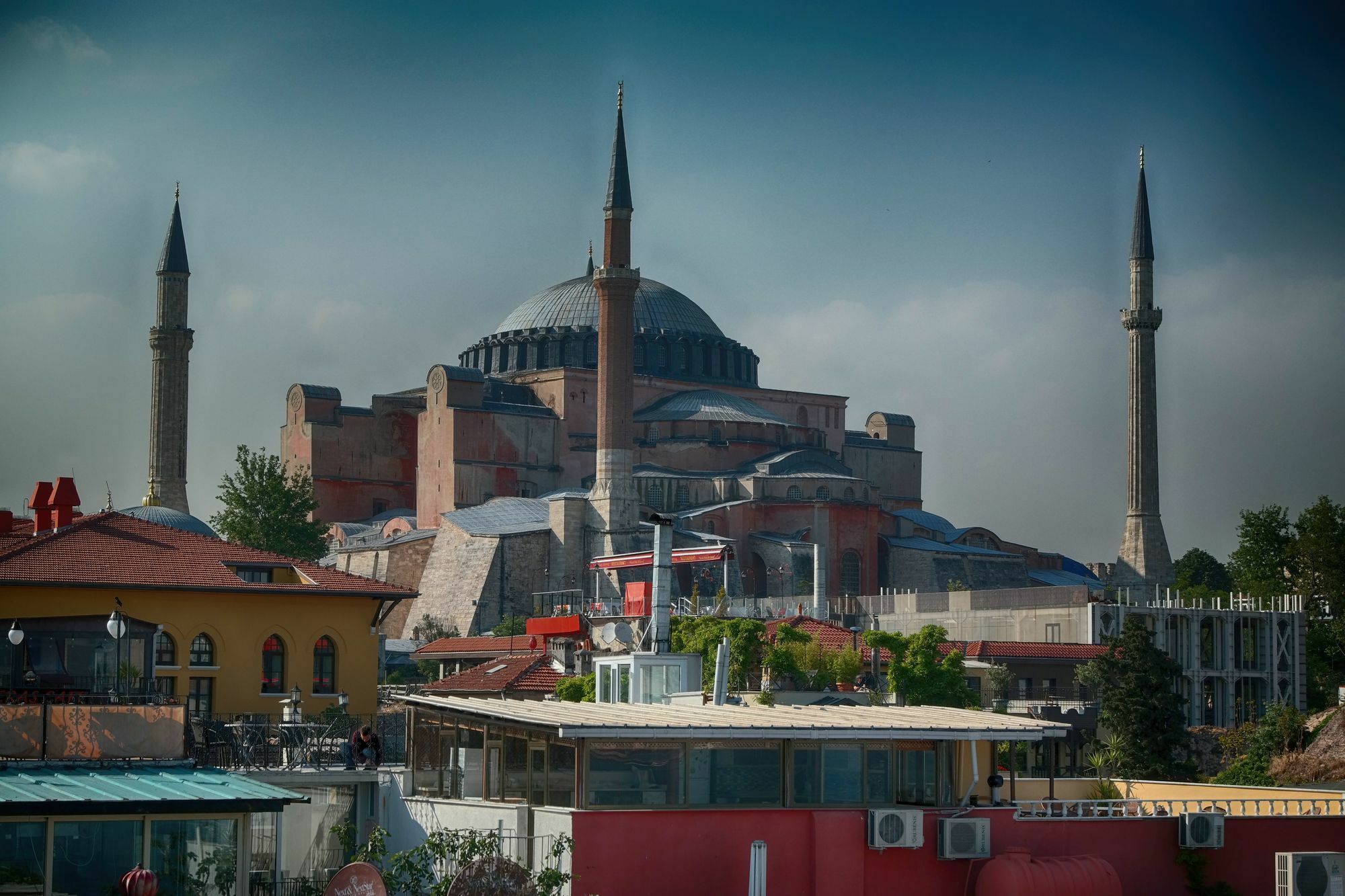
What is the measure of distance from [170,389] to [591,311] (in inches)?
660

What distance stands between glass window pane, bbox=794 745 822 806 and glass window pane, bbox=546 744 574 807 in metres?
1.99

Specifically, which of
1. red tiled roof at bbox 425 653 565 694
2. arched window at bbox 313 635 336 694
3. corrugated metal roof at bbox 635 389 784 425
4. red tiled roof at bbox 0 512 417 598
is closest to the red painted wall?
red tiled roof at bbox 0 512 417 598

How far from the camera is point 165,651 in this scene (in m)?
25.6

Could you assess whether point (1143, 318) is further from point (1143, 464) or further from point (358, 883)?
point (358, 883)

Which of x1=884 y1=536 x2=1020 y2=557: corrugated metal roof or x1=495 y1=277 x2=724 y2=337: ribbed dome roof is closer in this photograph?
x1=884 y1=536 x2=1020 y2=557: corrugated metal roof

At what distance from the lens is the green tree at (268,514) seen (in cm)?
5834

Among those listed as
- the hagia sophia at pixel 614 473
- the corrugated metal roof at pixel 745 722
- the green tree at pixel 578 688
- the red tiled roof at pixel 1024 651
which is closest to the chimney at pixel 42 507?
the green tree at pixel 578 688

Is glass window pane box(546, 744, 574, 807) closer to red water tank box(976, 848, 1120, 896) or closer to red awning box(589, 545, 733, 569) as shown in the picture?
red water tank box(976, 848, 1120, 896)

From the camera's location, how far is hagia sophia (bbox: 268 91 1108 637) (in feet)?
188

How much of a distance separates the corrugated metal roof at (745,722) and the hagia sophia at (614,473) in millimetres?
31591

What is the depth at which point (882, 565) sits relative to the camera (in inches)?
2479

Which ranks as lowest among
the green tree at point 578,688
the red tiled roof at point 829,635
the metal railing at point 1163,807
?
the metal railing at point 1163,807

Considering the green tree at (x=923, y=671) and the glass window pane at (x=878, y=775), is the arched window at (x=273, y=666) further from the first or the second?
the green tree at (x=923, y=671)

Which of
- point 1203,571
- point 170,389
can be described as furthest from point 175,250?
point 1203,571
